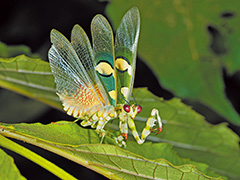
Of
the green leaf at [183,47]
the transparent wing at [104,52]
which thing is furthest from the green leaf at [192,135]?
the transparent wing at [104,52]

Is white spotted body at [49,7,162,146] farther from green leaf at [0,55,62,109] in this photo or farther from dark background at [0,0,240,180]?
dark background at [0,0,240,180]

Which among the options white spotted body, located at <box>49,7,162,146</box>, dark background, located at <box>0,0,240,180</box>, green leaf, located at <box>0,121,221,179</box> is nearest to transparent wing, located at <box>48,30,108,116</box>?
white spotted body, located at <box>49,7,162,146</box>

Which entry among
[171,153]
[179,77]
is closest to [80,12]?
[179,77]

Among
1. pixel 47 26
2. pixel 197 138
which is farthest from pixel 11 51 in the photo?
pixel 197 138

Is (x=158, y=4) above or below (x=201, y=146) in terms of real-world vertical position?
above

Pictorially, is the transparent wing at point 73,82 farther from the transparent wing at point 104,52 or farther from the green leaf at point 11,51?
the green leaf at point 11,51

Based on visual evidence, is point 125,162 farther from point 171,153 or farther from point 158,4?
point 158,4
